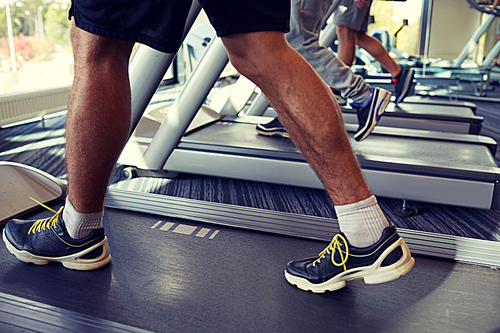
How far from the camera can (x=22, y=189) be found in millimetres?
1376

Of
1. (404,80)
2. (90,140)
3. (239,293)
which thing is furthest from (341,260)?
(404,80)

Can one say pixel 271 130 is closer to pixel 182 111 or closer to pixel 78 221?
pixel 182 111

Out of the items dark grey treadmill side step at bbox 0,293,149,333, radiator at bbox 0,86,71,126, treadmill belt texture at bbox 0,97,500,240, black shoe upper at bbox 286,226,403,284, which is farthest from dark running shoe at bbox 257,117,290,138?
radiator at bbox 0,86,71,126

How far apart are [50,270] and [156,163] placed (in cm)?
94

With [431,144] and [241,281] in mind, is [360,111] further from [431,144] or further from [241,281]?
[241,281]

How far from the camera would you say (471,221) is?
1.53 metres

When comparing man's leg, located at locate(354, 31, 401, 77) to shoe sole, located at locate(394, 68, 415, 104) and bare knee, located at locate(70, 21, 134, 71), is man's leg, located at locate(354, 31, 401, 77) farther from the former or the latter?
bare knee, located at locate(70, 21, 134, 71)

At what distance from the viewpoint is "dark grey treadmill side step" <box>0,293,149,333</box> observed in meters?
0.76

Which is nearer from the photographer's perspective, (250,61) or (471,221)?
(250,61)

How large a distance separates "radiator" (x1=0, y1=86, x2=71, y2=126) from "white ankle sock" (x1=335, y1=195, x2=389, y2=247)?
2.85 m

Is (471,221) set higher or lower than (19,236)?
lower

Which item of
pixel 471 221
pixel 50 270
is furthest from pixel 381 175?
pixel 50 270

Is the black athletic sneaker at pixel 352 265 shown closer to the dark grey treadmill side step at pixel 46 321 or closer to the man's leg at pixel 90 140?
the dark grey treadmill side step at pixel 46 321

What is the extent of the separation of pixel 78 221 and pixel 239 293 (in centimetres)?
42
